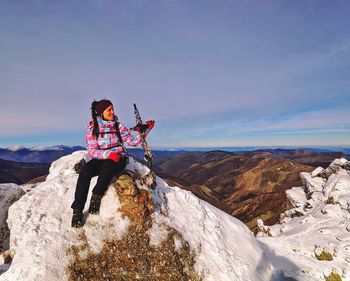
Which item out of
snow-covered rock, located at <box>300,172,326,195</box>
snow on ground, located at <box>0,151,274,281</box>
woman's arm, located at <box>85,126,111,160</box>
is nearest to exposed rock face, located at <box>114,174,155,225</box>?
snow on ground, located at <box>0,151,274,281</box>

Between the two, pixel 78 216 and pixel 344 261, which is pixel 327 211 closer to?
pixel 344 261

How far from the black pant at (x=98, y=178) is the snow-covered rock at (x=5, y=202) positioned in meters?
6.73

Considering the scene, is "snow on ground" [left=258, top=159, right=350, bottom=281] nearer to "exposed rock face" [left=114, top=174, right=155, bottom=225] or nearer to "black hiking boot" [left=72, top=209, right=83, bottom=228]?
"exposed rock face" [left=114, top=174, right=155, bottom=225]

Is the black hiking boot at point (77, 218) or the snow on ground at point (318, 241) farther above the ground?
the black hiking boot at point (77, 218)

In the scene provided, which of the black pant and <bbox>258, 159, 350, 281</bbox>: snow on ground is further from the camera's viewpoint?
<bbox>258, 159, 350, 281</bbox>: snow on ground

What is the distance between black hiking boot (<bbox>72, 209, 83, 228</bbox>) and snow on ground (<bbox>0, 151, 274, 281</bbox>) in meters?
0.17

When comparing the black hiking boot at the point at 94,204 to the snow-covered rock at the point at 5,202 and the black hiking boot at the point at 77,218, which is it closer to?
the black hiking boot at the point at 77,218

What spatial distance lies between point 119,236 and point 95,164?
2272 mm

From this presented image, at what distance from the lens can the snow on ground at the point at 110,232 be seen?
26.2 ft

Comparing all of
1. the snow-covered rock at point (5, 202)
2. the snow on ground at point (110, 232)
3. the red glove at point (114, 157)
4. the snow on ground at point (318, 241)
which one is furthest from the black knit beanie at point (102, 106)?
the snow on ground at point (318, 241)

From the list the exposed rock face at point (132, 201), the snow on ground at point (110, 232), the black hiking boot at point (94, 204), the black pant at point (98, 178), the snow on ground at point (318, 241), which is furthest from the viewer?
the snow on ground at point (318, 241)

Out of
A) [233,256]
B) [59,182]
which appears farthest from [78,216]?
[233,256]

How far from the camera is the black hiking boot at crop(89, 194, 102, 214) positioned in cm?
939

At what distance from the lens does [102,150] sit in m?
9.83
